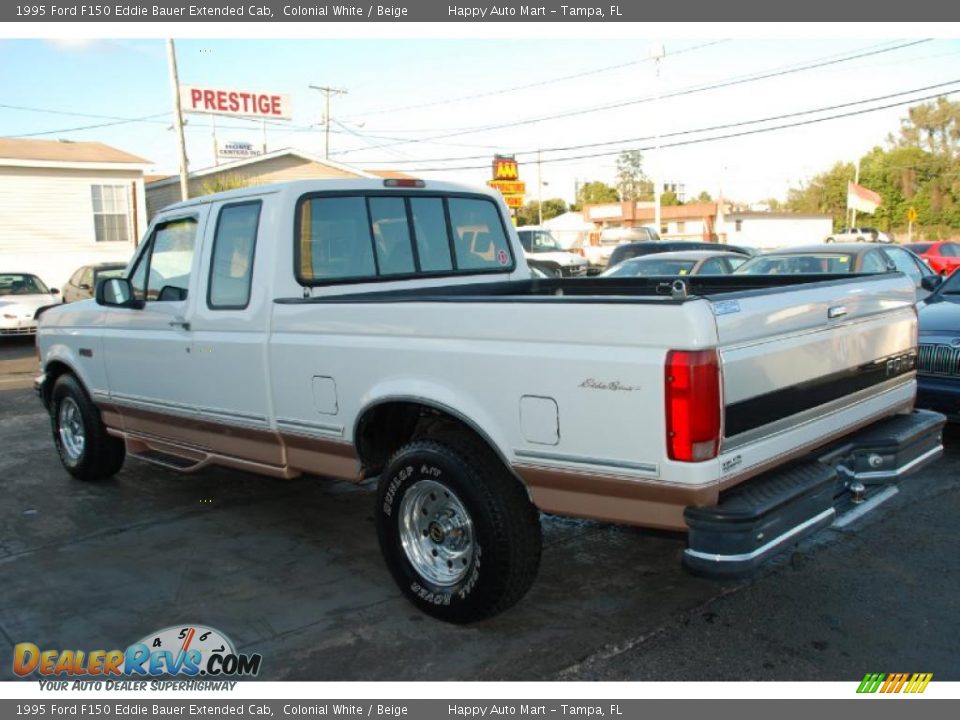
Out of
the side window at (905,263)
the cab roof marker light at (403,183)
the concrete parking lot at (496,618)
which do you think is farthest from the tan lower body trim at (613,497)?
the side window at (905,263)

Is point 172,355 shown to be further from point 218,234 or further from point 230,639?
point 230,639

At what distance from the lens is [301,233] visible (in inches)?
187

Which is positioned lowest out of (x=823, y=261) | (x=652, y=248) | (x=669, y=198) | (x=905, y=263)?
(x=905, y=263)

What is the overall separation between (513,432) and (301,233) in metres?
1.98

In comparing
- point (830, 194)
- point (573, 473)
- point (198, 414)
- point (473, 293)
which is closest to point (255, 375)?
point (198, 414)

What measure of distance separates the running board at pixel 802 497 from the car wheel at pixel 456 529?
2.66ft

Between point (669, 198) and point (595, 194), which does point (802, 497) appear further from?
point (595, 194)

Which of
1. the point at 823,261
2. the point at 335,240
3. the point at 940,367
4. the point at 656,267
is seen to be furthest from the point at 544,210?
the point at 335,240

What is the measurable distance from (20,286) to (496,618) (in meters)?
17.2

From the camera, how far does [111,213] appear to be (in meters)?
25.7

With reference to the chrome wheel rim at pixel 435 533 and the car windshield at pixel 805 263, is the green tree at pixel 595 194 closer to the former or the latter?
the car windshield at pixel 805 263

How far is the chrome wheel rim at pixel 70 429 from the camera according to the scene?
265 inches

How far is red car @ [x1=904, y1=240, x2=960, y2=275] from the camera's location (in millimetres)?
22672

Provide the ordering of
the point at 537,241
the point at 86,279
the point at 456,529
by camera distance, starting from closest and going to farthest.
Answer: the point at 456,529 < the point at 86,279 < the point at 537,241
